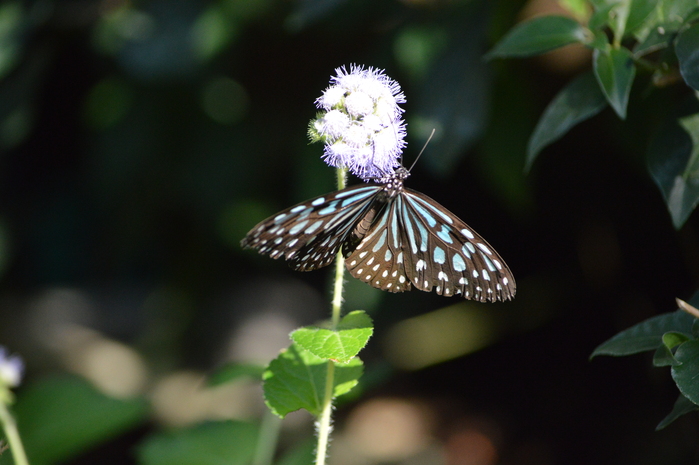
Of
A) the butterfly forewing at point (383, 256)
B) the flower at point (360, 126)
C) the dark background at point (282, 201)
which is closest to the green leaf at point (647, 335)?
the butterfly forewing at point (383, 256)

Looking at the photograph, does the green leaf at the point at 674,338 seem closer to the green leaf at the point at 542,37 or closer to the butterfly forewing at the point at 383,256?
the butterfly forewing at the point at 383,256

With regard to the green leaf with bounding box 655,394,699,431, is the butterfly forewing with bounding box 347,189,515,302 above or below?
above

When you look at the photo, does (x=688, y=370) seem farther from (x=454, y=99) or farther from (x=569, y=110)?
(x=454, y=99)

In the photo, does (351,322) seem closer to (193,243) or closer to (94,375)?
(193,243)

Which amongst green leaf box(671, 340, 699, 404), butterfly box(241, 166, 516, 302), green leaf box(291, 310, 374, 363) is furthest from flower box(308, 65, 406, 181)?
green leaf box(671, 340, 699, 404)

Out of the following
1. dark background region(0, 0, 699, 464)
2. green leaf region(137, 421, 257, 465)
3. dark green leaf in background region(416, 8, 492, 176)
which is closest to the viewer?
green leaf region(137, 421, 257, 465)

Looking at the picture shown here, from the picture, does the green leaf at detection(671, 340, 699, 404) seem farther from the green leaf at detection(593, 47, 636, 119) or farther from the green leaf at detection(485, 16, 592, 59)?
the green leaf at detection(485, 16, 592, 59)
